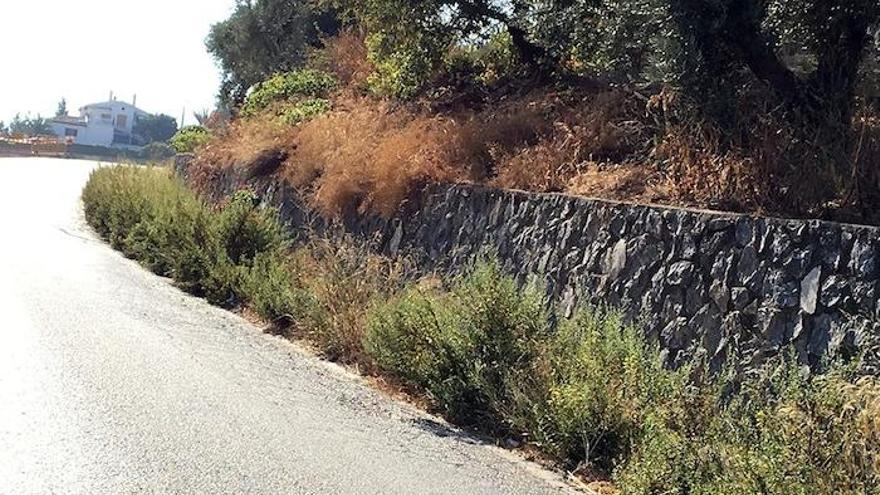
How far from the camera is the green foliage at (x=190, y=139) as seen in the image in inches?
1011

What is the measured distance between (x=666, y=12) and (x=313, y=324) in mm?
5513

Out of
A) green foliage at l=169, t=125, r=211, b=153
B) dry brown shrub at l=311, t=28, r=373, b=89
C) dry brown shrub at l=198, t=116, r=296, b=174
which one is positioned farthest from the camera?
green foliage at l=169, t=125, r=211, b=153

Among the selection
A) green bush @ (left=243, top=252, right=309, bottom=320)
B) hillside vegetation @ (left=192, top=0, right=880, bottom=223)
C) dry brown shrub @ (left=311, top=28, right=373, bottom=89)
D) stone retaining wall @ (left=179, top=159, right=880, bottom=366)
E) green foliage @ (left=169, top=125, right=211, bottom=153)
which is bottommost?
green bush @ (left=243, top=252, right=309, bottom=320)

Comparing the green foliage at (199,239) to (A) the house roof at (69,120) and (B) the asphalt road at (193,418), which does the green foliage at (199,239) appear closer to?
(B) the asphalt road at (193,418)

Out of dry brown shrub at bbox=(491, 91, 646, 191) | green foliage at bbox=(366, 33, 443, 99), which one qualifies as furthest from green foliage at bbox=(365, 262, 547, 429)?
green foliage at bbox=(366, 33, 443, 99)

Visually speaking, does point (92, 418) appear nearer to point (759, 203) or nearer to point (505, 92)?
point (759, 203)

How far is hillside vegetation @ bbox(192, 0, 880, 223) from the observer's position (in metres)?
8.16

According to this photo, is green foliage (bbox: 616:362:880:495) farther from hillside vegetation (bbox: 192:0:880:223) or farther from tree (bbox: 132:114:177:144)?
tree (bbox: 132:114:177:144)

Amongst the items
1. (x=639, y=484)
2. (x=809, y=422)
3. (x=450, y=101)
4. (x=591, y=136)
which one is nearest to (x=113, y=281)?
(x=450, y=101)

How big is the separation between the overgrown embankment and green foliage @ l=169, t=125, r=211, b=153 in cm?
1325

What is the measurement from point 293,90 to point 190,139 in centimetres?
641

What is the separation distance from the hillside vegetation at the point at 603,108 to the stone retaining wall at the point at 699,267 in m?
0.53

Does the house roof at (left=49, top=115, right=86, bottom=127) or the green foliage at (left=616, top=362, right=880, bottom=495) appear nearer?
the green foliage at (left=616, top=362, right=880, bottom=495)

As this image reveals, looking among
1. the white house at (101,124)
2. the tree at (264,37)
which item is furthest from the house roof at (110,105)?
the tree at (264,37)
